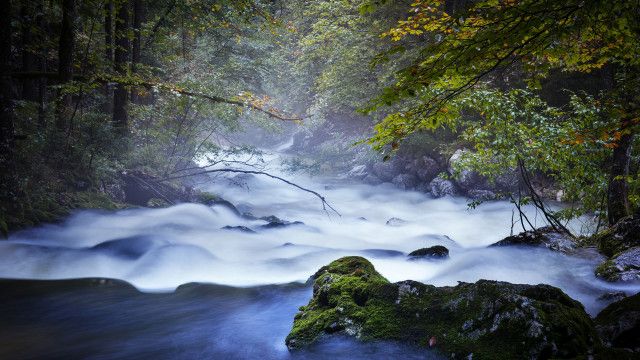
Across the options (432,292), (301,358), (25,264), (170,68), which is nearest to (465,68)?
(432,292)

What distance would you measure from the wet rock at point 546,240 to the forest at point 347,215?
4 cm

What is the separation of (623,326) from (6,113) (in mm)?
9121

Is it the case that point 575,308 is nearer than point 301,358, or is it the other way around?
point 575,308

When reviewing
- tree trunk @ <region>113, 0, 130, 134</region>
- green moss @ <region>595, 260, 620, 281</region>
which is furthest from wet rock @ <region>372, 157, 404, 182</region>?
green moss @ <region>595, 260, 620, 281</region>

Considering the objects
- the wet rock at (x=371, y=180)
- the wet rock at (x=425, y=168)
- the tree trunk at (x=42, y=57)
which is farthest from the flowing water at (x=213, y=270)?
the wet rock at (x=371, y=180)

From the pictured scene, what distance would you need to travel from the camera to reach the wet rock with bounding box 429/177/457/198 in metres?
14.5

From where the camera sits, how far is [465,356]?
3.30 metres

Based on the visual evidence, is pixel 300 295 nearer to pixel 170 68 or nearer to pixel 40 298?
pixel 40 298

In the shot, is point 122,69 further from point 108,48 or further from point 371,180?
point 371,180

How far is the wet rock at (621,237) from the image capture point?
5949mm

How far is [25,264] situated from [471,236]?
1002 cm

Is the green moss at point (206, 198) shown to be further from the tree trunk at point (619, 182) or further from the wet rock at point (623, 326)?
the wet rock at point (623, 326)

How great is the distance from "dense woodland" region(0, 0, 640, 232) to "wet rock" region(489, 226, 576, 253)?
0.45 meters

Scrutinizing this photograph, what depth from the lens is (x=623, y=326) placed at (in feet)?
10.6
